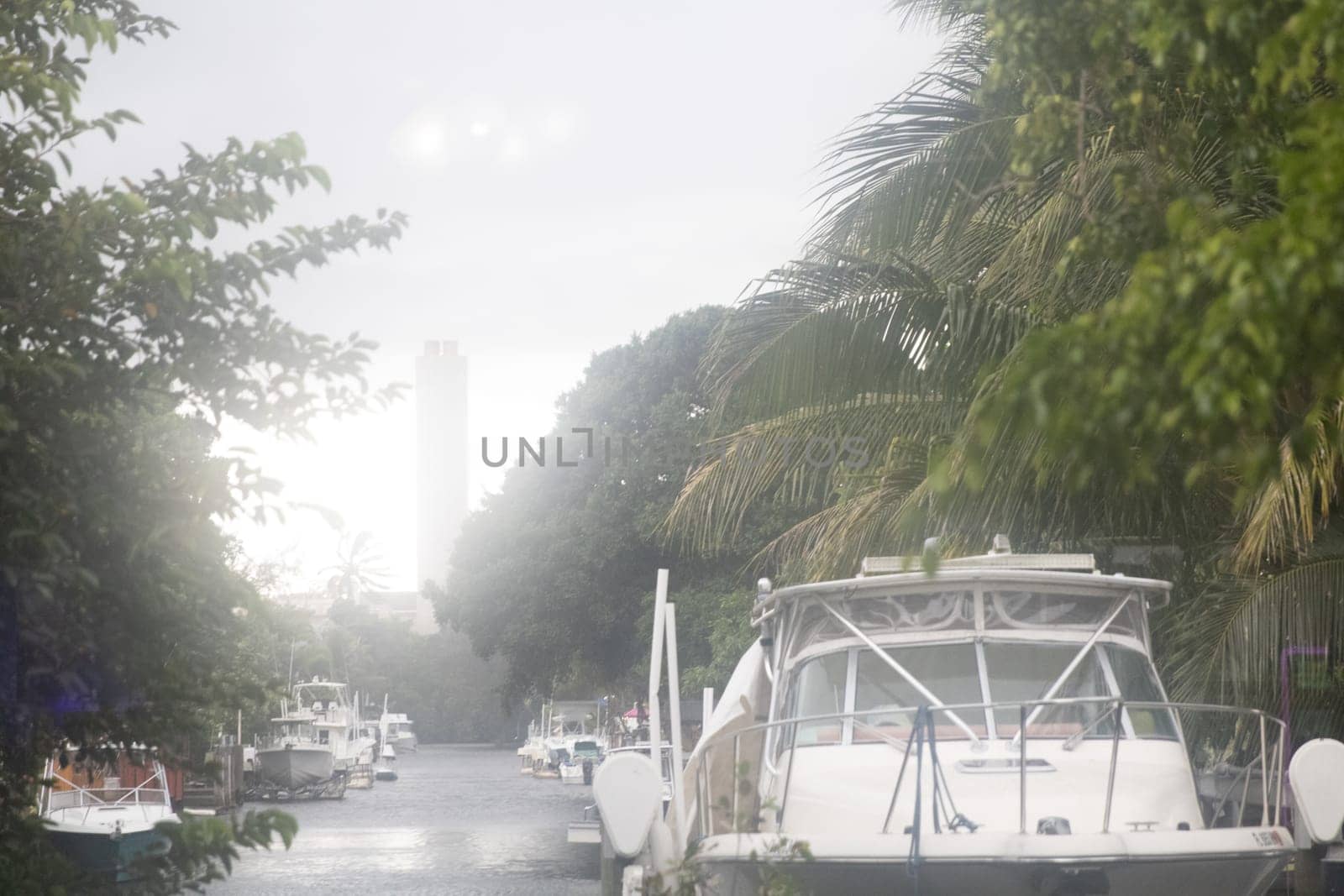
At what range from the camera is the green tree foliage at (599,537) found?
131ft

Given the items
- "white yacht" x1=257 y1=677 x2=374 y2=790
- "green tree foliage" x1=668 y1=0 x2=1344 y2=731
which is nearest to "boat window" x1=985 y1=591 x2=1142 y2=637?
"green tree foliage" x1=668 y1=0 x2=1344 y2=731

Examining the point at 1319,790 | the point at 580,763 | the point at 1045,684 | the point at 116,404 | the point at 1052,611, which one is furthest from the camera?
the point at 580,763

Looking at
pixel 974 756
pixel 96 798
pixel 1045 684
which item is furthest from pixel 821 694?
pixel 96 798

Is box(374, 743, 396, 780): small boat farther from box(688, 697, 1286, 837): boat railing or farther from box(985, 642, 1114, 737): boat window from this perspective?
box(985, 642, 1114, 737): boat window

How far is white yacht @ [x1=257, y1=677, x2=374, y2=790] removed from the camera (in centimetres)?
5519

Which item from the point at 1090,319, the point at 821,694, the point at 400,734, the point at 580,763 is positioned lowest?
the point at 400,734

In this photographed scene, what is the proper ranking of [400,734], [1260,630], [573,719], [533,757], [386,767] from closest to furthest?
[1260,630] → [533,757] → [386,767] → [573,719] → [400,734]

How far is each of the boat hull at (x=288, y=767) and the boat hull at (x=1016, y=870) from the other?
46.6 metres

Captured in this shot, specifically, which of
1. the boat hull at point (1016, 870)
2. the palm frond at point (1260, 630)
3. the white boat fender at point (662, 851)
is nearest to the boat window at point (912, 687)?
the boat hull at point (1016, 870)

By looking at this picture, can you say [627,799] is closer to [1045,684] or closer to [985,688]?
[985,688]

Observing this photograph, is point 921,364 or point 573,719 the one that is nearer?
point 921,364

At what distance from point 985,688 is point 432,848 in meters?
23.4

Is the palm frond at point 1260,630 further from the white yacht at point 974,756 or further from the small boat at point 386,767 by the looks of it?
the small boat at point 386,767

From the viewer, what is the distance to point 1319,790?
10.8 meters
